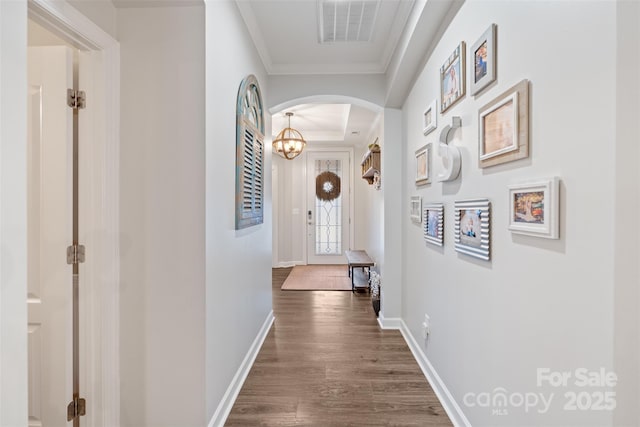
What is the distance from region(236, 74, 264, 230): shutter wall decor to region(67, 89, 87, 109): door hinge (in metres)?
0.84

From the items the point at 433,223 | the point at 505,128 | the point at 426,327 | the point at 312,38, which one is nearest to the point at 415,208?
the point at 433,223

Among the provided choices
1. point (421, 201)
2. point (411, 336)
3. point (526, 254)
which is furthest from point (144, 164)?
point (411, 336)

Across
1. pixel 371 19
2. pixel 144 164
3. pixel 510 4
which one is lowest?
pixel 144 164

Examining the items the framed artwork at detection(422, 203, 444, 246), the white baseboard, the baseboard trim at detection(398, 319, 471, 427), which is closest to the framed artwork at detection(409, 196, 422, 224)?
the framed artwork at detection(422, 203, 444, 246)

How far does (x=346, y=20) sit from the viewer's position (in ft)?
8.34

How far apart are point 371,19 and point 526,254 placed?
218 centimetres

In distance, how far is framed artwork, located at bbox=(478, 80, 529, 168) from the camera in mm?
1173

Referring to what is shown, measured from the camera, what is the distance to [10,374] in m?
0.94

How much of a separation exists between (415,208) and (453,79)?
1.15 meters

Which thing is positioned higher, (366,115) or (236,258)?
(366,115)

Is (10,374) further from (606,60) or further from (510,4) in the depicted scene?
(510,4)

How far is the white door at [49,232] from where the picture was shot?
154cm

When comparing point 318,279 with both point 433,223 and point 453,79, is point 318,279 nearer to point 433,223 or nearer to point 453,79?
point 433,223

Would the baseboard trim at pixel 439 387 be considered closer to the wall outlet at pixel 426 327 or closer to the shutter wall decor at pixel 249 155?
the wall outlet at pixel 426 327
